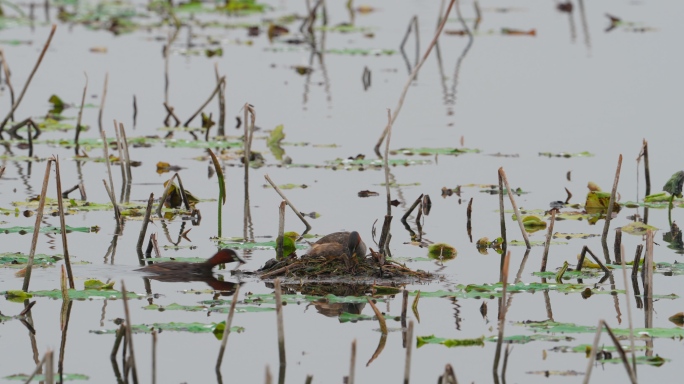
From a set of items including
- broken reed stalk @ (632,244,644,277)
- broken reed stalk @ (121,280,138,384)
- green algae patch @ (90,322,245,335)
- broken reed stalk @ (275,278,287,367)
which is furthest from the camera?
broken reed stalk @ (632,244,644,277)

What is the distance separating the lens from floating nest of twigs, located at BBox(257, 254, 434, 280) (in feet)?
24.6

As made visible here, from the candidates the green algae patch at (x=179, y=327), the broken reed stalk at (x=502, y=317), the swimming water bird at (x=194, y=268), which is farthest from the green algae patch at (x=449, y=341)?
the swimming water bird at (x=194, y=268)

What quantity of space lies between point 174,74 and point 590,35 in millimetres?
7583

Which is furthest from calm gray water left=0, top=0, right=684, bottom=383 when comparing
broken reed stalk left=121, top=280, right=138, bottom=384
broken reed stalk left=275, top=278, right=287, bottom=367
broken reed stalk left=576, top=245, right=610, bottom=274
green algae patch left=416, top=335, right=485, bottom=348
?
broken reed stalk left=121, top=280, right=138, bottom=384

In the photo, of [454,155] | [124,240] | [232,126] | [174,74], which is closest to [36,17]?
[174,74]

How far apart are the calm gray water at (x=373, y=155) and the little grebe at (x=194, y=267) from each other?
0.37 feet

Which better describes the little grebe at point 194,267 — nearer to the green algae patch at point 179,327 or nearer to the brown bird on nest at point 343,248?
the brown bird on nest at point 343,248

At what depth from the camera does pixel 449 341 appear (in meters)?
6.22

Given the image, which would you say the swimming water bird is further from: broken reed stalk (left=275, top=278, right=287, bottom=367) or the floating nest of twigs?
broken reed stalk (left=275, top=278, right=287, bottom=367)

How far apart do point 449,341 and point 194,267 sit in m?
1.95

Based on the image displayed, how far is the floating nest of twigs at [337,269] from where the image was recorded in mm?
7500

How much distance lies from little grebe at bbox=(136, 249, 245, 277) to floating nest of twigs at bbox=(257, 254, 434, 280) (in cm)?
20

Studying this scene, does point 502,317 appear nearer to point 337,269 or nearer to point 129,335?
point 129,335

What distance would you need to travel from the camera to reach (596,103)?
619 inches
